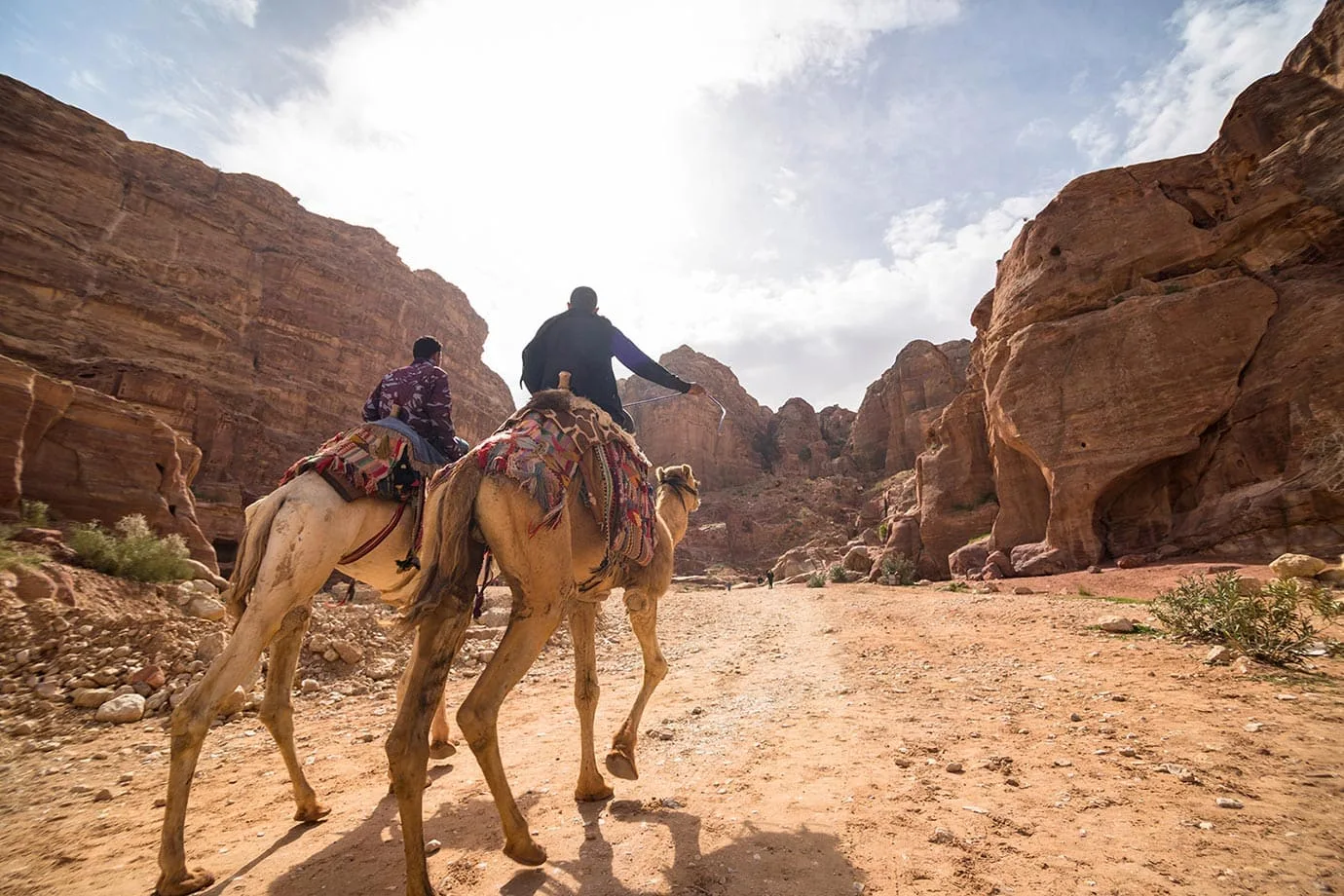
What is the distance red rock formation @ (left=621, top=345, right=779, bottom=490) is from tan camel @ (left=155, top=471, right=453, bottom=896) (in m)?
66.0

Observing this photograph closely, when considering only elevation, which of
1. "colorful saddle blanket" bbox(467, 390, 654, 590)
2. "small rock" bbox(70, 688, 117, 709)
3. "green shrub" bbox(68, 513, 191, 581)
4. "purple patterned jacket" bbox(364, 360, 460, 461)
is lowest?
"small rock" bbox(70, 688, 117, 709)

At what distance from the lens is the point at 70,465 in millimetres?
12414

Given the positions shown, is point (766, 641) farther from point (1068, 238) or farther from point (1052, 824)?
point (1068, 238)

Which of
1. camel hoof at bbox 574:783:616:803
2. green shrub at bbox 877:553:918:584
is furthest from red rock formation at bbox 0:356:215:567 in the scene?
green shrub at bbox 877:553:918:584

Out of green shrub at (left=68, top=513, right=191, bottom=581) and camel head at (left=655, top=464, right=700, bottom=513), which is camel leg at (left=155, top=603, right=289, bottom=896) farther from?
green shrub at (left=68, top=513, right=191, bottom=581)

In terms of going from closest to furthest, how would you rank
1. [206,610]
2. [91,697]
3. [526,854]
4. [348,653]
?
[526,854]
[91,697]
[348,653]
[206,610]

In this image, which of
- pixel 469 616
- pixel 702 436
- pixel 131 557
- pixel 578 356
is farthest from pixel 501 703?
pixel 702 436

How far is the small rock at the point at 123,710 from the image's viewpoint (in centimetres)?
516

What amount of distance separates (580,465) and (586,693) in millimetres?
1601

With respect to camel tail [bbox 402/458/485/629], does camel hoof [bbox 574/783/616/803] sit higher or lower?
lower

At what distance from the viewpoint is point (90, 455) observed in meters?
12.7

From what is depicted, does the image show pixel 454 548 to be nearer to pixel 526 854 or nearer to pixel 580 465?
pixel 580 465

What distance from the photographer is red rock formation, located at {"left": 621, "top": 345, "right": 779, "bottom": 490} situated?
75.4 metres

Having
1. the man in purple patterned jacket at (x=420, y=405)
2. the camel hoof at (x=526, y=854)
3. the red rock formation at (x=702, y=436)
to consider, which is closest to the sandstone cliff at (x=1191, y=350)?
the camel hoof at (x=526, y=854)
